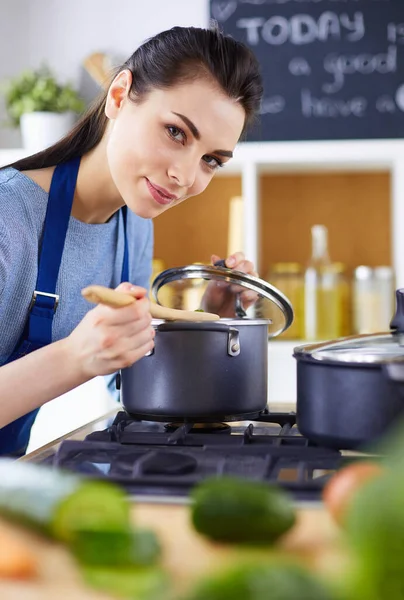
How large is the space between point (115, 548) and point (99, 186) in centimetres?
111

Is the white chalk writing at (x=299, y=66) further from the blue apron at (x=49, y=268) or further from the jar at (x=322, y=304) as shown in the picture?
the blue apron at (x=49, y=268)

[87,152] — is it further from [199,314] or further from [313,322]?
[313,322]

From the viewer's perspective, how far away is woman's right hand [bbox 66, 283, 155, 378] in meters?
0.89

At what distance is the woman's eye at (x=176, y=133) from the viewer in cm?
120

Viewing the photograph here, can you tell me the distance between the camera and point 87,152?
1.48 meters

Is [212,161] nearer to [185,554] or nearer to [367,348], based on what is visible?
[367,348]

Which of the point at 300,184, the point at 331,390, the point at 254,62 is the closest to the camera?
the point at 331,390

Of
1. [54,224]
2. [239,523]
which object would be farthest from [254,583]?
[54,224]

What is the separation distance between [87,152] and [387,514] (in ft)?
4.06

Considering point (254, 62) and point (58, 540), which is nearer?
point (58, 540)

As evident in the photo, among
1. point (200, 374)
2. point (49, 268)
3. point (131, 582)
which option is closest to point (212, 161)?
point (49, 268)

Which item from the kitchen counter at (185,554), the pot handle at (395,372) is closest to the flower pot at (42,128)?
the pot handle at (395,372)

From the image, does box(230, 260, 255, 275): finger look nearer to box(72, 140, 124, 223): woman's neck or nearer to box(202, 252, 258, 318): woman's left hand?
box(202, 252, 258, 318): woman's left hand

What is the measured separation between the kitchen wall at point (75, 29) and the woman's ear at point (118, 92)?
4.87 feet
